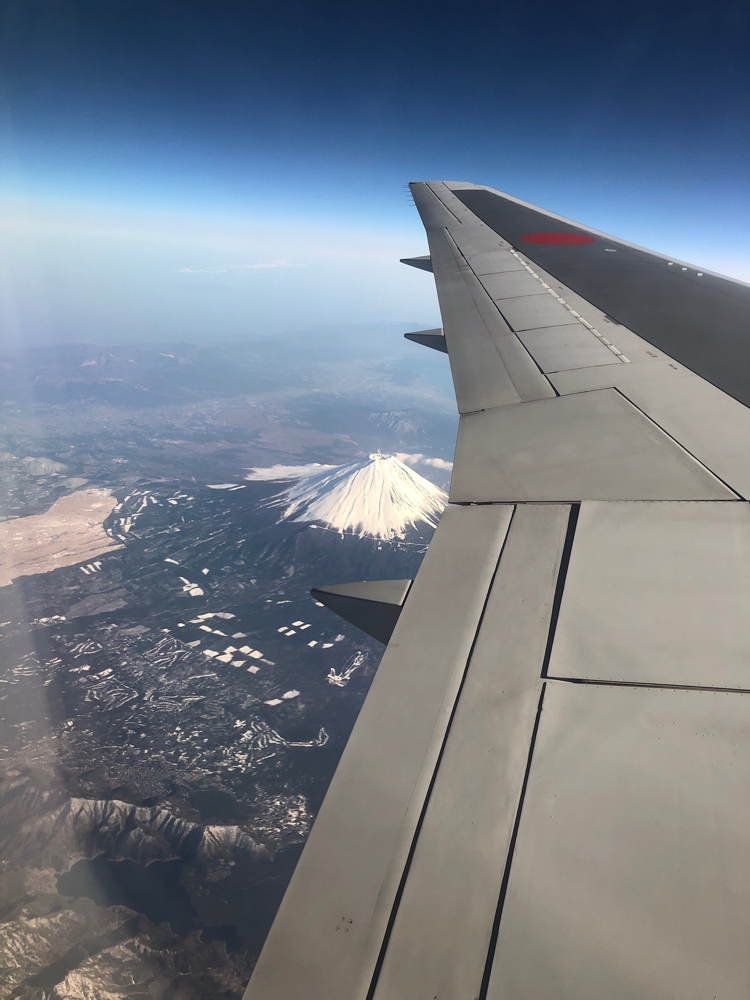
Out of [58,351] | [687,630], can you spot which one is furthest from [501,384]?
[58,351]

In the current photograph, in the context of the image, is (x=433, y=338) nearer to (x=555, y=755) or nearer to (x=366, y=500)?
(x=555, y=755)

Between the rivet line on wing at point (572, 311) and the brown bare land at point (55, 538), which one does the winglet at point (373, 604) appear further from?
the brown bare land at point (55, 538)

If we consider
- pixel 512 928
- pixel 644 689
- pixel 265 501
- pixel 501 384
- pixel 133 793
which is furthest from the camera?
pixel 265 501

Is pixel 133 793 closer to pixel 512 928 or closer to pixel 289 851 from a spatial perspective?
pixel 289 851

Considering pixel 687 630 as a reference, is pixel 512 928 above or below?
below

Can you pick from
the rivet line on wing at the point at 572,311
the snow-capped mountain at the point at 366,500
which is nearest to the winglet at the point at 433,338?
the rivet line on wing at the point at 572,311

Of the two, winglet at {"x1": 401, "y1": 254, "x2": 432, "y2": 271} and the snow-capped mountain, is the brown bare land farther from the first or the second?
winglet at {"x1": 401, "y1": 254, "x2": 432, "y2": 271}

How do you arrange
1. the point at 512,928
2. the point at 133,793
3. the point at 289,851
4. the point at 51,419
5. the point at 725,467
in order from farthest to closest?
the point at 51,419, the point at 133,793, the point at 289,851, the point at 725,467, the point at 512,928

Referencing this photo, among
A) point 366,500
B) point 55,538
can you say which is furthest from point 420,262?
point 55,538
